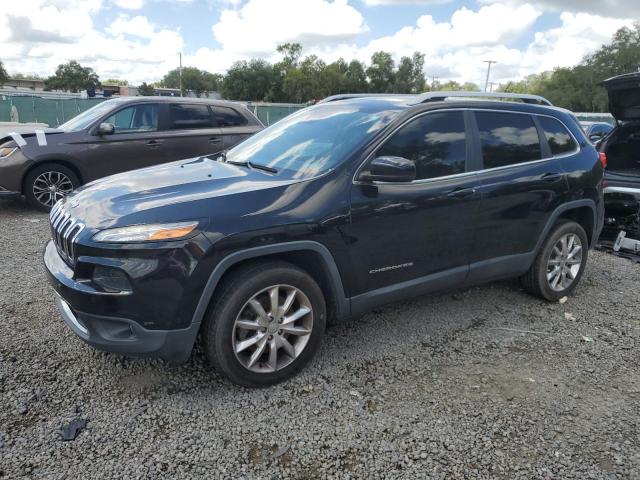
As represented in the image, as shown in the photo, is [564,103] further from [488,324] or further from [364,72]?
[488,324]

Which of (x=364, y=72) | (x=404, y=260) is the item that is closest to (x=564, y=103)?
(x=364, y=72)

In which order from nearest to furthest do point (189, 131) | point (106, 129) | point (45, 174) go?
1. point (45, 174)
2. point (106, 129)
3. point (189, 131)

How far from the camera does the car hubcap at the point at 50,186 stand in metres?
7.10

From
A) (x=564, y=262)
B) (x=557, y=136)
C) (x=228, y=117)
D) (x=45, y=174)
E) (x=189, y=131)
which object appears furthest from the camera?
(x=228, y=117)

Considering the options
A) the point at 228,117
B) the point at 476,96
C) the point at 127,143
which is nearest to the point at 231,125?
the point at 228,117

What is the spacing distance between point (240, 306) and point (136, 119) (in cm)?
583

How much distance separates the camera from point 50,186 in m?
7.16

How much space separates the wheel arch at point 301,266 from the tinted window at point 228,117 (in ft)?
18.7

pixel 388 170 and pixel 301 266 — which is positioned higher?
pixel 388 170

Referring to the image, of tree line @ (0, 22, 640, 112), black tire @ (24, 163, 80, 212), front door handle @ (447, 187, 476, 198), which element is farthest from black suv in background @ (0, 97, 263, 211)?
tree line @ (0, 22, 640, 112)

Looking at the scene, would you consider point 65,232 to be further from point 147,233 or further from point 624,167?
point 624,167

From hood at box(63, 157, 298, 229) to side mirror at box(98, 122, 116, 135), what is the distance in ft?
13.6

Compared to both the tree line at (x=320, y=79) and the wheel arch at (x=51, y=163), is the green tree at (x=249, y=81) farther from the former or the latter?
the wheel arch at (x=51, y=163)

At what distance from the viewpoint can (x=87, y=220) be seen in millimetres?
2820
